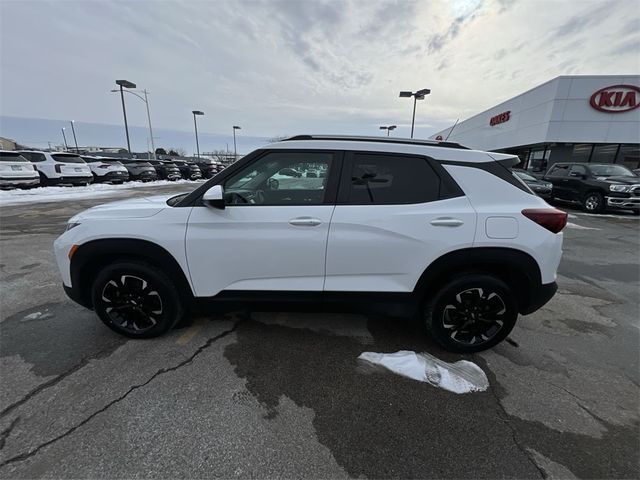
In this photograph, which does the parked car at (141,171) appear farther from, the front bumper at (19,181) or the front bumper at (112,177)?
the front bumper at (19,181)

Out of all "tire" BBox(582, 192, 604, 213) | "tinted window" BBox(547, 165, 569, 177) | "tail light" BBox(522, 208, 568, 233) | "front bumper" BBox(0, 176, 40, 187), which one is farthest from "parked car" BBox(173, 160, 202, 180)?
"tail light" BBox(522, 208, 568, 233)

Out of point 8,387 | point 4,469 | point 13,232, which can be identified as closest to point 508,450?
point 4,469

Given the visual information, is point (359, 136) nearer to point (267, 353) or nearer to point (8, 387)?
point (267, 353)

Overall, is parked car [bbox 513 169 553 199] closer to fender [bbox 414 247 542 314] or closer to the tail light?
the tail light

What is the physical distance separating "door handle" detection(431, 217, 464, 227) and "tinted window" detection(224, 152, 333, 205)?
0.94 m

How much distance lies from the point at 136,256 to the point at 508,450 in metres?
3.10

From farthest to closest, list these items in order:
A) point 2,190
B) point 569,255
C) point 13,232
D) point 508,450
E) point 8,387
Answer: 1. point 2,190
2. point 13,232
3. point 569,255
4. point 8,387
5. point 508,450

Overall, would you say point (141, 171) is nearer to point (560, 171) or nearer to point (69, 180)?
point (69, 180)

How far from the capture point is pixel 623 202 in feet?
35.1

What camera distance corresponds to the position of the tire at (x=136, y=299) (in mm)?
2723

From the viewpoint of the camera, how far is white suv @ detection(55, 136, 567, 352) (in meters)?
2.54

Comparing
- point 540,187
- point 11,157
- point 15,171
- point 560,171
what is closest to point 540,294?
point 540,187

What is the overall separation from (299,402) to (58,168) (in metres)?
18.3

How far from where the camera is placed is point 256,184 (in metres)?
2.84
